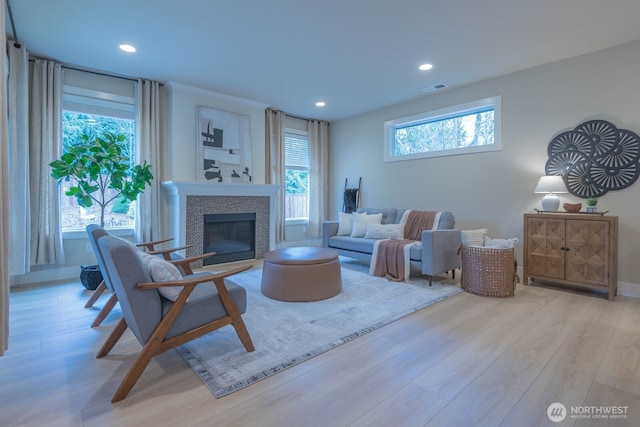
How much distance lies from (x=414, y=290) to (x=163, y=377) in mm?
2683

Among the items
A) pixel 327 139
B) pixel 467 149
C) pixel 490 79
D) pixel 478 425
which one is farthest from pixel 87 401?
pixel 327 139

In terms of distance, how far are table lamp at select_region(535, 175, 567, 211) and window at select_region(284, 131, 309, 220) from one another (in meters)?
4.19

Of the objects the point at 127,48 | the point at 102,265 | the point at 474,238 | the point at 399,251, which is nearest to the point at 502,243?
the point at 474,238

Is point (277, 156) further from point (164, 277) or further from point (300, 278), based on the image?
point (164, 277)

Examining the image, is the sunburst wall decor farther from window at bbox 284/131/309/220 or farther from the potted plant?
window at bbox 284/131/309/220

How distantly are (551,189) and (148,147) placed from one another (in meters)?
5.36

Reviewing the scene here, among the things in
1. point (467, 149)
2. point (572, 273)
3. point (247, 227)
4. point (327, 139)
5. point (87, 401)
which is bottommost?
point (87, 401)

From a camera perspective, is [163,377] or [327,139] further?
[327,139]

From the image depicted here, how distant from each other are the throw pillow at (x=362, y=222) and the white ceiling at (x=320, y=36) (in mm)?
2043

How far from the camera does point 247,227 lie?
18.0 feet

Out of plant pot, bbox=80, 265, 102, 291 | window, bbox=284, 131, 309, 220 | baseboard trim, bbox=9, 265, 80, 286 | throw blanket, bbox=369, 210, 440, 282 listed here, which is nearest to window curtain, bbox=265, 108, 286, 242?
window, bbox=284, 131, 309, 220

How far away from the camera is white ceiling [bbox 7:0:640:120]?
2.76 m

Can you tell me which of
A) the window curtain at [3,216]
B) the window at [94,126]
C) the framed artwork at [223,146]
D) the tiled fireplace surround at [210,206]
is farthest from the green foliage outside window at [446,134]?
the window curtain at [3,216]

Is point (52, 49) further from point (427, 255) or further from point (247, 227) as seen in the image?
point (427, 255)
